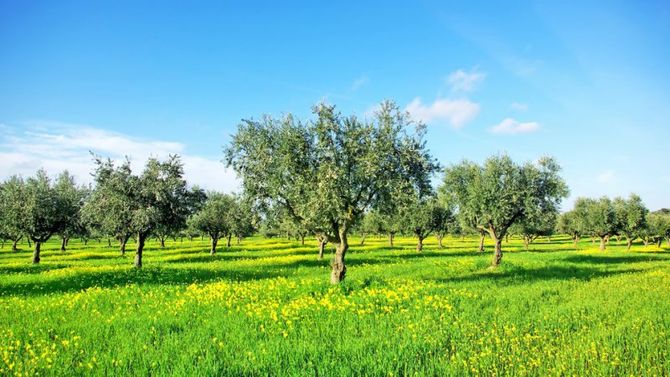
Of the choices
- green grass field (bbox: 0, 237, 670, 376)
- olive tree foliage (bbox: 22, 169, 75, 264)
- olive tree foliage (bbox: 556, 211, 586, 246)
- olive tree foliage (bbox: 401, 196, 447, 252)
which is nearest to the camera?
green grass field (bbox: 0, 237, 670, 376)

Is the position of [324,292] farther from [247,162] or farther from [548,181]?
[548,181]

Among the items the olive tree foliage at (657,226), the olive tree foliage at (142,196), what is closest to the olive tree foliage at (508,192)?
the olive tree foliage at (142,196)

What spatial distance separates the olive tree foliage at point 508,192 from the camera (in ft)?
115

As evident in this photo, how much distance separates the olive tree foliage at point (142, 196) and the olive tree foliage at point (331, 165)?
626 inches

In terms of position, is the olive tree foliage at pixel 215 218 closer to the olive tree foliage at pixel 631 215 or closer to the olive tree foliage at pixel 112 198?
the olive tree foliage at pixel 112 198

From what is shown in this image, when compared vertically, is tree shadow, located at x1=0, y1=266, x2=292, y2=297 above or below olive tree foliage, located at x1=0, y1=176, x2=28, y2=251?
below

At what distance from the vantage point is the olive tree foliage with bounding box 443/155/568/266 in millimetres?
34972

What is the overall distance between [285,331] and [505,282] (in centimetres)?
1780

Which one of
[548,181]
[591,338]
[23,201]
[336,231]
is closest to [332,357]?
[591,338]

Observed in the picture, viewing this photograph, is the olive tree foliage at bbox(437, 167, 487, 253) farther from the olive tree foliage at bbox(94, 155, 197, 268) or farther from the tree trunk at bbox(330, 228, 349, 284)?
the olive tree foliage at bbox(94, 155, 197, 268)

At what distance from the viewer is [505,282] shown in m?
24.8

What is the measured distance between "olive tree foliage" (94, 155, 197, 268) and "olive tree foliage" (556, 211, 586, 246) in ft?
257

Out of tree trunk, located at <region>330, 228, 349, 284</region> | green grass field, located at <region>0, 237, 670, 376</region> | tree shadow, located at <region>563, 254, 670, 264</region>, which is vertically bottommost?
tree shadow, located at <region>563, 254, 670, 264</region>

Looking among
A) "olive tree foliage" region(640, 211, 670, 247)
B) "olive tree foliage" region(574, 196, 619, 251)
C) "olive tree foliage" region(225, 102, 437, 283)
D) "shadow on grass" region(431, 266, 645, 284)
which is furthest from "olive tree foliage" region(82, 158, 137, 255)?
"olive tree foliage" region(640, 211, 670, 247)
